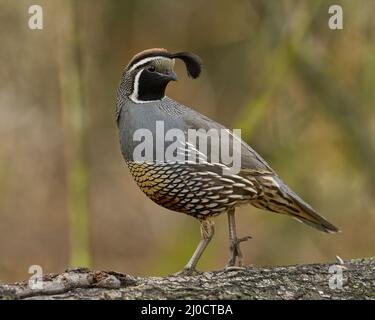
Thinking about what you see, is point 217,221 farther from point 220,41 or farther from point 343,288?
point 343,288

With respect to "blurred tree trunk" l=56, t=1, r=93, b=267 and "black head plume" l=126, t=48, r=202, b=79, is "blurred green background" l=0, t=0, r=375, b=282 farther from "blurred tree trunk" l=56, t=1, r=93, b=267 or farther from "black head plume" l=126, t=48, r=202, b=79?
"black head plume" l=126, t=48, r=202, b=79

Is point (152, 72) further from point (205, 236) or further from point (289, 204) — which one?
point (289, 204)

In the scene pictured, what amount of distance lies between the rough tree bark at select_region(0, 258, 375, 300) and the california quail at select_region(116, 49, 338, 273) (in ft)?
2.81

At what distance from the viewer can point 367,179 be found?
8.23 metres

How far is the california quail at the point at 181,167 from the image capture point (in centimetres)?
545

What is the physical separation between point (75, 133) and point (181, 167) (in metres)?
1.91

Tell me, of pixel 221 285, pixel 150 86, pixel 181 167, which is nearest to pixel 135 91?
pixel 150 86

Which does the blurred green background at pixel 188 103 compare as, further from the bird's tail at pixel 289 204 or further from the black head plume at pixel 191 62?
the black head plume at pixel 191 62

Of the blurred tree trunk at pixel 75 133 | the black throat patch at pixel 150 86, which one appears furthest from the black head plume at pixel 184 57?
the blurred tree trunk at pixel 75 133

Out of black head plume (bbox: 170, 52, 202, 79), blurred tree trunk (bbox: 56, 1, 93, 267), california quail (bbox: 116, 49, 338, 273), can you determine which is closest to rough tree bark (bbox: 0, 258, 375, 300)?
california quail (bbox: 116, 49, 338, 273)

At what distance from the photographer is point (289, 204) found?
5.83 m

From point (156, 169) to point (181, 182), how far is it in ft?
0.59
